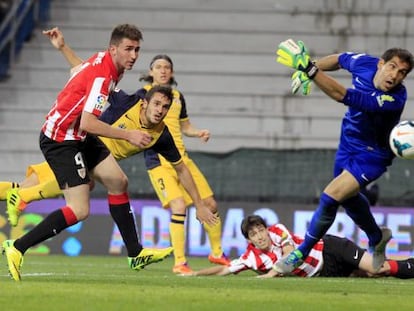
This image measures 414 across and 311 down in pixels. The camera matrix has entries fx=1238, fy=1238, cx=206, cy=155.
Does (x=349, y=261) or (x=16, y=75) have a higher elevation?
(x=16, y=75)

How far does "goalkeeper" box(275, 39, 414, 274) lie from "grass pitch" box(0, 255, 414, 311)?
40 cm

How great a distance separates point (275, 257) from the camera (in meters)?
11.9

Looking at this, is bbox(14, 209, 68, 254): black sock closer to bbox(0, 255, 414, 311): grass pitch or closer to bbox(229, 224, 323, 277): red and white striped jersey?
bbox(0, 255, 414, 311): grass pitch

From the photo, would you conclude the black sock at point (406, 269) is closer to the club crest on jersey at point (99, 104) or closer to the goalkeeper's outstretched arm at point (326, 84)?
the goalkeeper's outstretched arm at point (326, 84)

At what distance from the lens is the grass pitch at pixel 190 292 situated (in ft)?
27.2

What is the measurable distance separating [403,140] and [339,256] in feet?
5.89

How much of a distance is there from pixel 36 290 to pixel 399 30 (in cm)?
1386

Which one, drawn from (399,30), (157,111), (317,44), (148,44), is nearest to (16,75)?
(148,44)

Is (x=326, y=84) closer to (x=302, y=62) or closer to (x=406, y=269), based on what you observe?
(x=302, y=62)

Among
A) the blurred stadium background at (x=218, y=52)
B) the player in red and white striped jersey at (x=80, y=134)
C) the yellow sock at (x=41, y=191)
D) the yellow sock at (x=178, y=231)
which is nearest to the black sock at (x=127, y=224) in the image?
the player in red and white striped jersey at (x=80, y=134)

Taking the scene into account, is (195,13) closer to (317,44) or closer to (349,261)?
(317,44)

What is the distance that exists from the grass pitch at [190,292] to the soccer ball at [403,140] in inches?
45.5

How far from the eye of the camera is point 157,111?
11281mm

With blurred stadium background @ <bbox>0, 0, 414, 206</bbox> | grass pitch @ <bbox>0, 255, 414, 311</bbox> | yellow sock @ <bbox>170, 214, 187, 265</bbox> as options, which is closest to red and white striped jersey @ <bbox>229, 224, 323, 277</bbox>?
A: grass pitch @ <bbox>0, 255, 414, 311</bbox>
